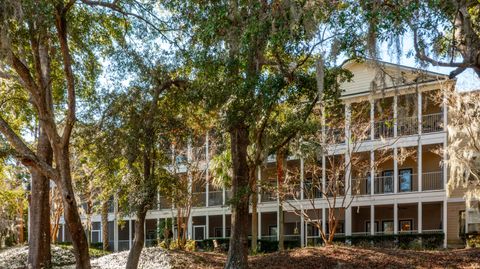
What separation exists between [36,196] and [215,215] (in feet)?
51.7

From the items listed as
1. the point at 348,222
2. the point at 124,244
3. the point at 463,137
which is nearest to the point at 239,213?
the point at 463,137

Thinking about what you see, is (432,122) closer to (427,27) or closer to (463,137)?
(463,137)

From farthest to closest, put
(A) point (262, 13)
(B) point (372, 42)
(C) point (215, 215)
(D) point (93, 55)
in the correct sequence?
(C) point (215, 215)
(D) point (93, 55)
(A) point (262, 13)
(B) point (372, 42)

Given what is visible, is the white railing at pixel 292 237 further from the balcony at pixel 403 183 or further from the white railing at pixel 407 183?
the white railing at pixel 407 183

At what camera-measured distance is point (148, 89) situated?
622 inches

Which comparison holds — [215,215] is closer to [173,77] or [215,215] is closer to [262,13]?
[173,77]

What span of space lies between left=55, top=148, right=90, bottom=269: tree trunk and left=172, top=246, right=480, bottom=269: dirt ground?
426 cm

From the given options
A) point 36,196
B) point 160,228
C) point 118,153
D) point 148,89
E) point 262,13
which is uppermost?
point 262,13

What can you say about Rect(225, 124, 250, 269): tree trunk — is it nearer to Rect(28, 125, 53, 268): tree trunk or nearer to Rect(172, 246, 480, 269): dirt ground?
Rect(172, 246, 480, 269): dirt ground

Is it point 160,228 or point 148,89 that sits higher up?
point 148,89

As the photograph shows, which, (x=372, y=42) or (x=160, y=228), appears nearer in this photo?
(x=372, y=42)

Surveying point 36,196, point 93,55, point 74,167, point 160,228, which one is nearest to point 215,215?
point 160,228

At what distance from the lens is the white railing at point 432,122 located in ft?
83.0

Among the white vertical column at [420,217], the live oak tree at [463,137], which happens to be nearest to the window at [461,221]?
the white vertical column at [420,217]
